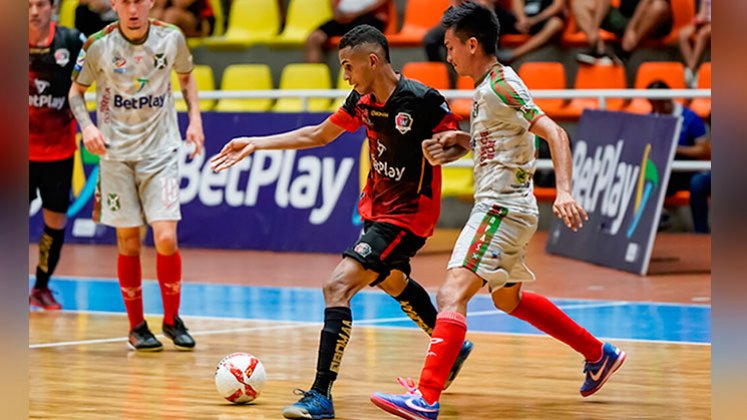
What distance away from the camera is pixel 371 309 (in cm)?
1051

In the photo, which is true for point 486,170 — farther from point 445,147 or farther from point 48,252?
point 48,252

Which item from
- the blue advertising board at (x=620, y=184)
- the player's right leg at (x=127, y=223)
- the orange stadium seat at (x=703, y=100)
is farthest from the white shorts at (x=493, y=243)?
the orange stadium seat at (x=703, y=100)

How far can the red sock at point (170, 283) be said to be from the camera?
8500 millimetres

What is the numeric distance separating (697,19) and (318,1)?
5122 mm

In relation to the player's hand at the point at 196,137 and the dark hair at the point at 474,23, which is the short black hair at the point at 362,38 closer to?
the dark hair at the point at 474,23

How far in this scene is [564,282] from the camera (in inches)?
460

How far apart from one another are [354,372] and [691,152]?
22.7ft

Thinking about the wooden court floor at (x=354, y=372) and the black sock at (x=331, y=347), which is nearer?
the black sock at (x=331, y=347)

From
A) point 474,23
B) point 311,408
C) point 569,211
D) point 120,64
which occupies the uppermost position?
point 474,23

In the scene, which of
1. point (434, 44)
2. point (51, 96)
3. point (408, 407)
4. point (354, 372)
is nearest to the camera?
point (408, 407)

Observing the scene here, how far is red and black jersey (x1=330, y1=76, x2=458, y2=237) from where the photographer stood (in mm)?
6551

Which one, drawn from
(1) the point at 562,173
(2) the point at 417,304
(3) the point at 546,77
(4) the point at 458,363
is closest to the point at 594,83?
(3) the point at 546,77

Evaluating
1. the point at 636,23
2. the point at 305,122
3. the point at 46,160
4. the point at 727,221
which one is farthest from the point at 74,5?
the point at 727,221

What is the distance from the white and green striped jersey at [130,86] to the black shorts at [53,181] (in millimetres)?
1982
